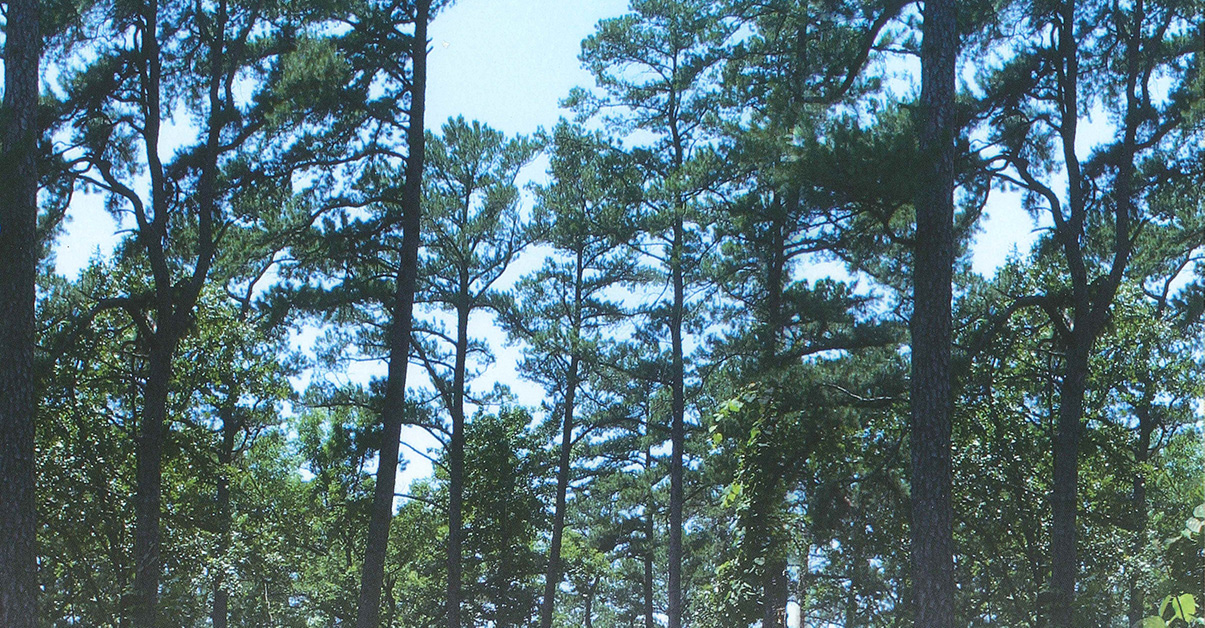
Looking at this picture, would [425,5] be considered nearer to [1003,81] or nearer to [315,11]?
[315,11]

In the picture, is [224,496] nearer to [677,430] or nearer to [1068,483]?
[677,430]

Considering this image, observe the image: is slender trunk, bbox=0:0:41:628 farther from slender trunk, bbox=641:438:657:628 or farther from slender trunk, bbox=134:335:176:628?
slender trunk, bbox=641:438:657:628

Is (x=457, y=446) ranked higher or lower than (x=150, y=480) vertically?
higher

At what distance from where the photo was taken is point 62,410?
13984mm

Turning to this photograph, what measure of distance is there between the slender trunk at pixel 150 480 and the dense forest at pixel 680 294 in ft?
0.19

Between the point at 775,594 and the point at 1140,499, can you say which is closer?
the point at 775,594

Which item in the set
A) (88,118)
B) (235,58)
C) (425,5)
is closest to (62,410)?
(88,118)

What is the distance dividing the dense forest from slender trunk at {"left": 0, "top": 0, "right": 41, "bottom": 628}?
1.1 inches

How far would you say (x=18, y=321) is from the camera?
29.7 ft

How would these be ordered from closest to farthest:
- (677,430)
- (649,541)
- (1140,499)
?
(677,430), (1140,499), (649,541)

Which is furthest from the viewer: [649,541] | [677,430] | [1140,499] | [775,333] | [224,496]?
[649,541]

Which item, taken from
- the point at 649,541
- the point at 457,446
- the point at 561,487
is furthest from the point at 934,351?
the point at 649,541

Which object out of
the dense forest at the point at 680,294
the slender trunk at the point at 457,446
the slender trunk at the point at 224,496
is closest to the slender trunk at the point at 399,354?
the dense forest at the point at 680,294

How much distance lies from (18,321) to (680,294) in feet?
46.9
